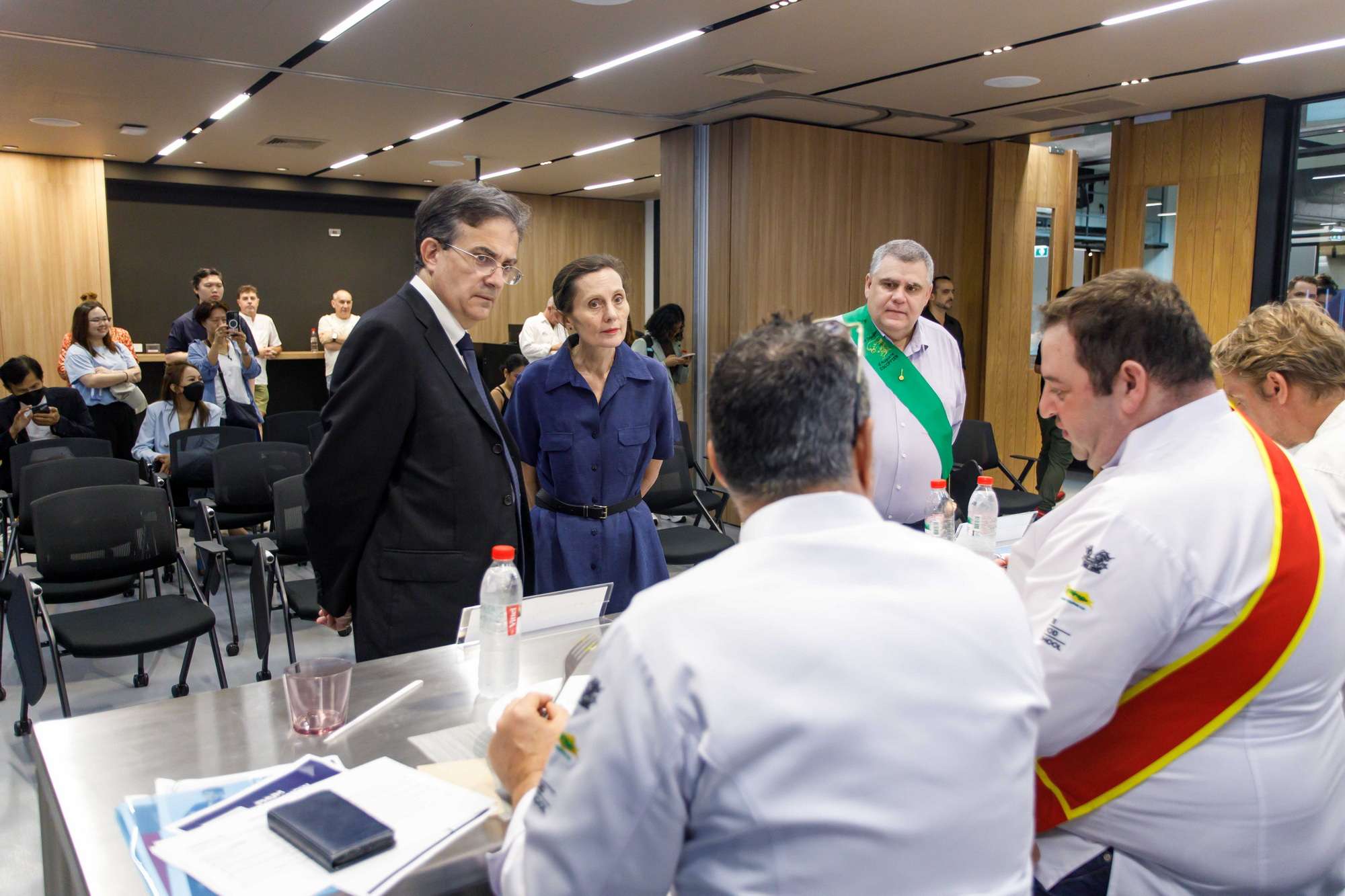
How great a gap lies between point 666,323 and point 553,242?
6572 millimetres

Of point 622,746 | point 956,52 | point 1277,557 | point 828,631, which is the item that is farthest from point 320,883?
point 956,52

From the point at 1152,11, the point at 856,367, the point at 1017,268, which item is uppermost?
the point at 1152,11

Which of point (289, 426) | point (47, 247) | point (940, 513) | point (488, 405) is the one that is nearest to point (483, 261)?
point (488, 405)

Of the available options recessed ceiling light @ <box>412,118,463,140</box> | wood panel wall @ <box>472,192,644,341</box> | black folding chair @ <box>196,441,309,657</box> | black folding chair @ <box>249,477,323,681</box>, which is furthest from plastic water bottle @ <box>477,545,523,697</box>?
wood panel wall @ <box>472,192,644,341</box>

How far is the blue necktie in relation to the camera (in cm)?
218

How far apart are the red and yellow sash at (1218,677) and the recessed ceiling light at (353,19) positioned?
15.5 feet

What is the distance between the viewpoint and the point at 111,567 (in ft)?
12.5

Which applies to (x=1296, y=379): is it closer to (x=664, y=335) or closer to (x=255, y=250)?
(x=664, y=335)

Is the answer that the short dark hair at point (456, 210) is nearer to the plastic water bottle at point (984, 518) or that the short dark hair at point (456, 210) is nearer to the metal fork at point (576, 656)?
the metal fork at point (576, 656)

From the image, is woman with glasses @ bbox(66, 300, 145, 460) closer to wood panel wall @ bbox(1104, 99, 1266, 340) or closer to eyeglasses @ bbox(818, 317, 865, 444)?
eyeglasses @ bbox(818, 317, 865, 444)

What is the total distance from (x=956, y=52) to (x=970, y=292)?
3374mm

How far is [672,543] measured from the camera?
4777 millimetres

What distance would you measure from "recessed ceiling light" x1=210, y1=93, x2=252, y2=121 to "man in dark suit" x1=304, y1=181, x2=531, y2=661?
227 inches

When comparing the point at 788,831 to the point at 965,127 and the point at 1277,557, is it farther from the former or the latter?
the point at 965,127
